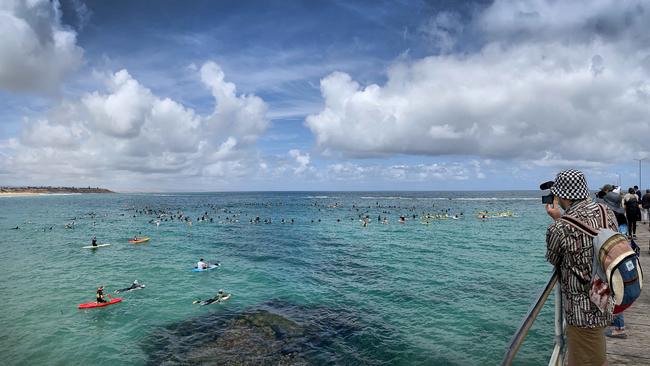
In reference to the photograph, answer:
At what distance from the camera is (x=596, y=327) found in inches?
177

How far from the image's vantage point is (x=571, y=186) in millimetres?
4758

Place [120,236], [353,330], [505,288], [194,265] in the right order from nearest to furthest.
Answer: [353,330] < [505,288] < [194,265] < [120,236]

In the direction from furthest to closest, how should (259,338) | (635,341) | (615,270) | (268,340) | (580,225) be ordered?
(259,338) < (268,340) < (635,341) < (580,225) < (615,270)

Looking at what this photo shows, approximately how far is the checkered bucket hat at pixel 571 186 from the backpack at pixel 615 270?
612 mm

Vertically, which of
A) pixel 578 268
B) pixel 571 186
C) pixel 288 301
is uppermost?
pixel 571 186

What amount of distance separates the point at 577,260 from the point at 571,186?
0.95m

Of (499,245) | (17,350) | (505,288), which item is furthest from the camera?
(499,245)

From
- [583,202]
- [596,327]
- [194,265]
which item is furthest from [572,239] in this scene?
[194,265]

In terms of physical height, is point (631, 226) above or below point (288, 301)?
above

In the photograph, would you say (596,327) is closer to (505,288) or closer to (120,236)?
(505,288)

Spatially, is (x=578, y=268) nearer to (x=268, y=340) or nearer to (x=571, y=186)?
(x=571, y=186)

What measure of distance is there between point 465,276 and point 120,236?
45.1m

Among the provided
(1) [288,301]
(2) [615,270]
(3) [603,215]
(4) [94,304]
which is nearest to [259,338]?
(1) [288,301]

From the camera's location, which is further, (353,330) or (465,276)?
(465,276)
